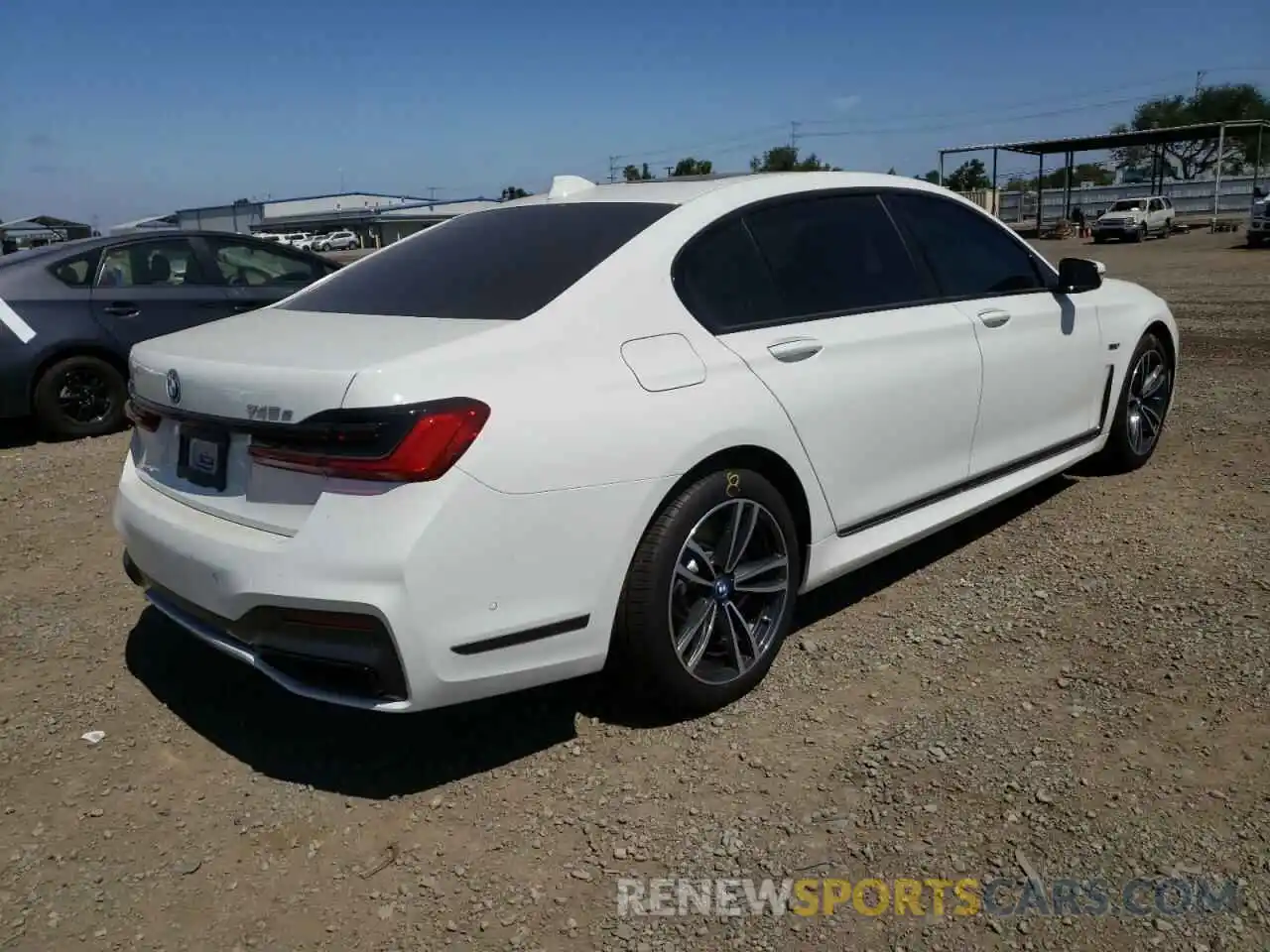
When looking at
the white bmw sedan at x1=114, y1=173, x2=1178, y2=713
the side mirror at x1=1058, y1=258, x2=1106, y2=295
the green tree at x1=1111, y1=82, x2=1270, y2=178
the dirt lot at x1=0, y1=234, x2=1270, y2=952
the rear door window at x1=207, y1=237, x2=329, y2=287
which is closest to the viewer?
the dirt lot at x1=0, y1=234, x2=1270, y2=952

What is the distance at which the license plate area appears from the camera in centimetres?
284

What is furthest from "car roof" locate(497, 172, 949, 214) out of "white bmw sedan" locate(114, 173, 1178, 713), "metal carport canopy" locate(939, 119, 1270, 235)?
"metal carport canopy" locate(939, 119, 1270, 235)

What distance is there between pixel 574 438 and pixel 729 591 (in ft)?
2.63

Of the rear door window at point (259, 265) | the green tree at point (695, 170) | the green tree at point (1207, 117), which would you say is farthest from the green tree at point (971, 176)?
the rear door window at point (259, 265)

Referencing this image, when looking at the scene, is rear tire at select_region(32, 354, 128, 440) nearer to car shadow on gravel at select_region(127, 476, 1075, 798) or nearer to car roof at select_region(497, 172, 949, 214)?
car shadow on gravel at select_region(127, 476, 1075, 798)

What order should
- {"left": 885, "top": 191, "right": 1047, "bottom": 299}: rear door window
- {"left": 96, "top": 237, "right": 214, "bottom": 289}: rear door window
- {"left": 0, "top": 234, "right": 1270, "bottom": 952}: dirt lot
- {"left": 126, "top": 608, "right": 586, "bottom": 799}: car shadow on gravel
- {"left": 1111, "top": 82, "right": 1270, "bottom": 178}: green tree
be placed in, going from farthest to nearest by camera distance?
{"left": 1111, "top": 82, "right": 1270, "bottom": 178}: green tree
{"left": 96, "top": 237, "right": 214, "bottom": 289}: rear door window
{"left": 885, "top": 191, "right": 1047, "bottom": 299}: rear door window
{"left": 126, "top": 608, "right": 586, "bottom": 799}: car shadow on gravel
{"left": 0, "top": 234, "right": 1270, "bottom": 952}: dirt lot

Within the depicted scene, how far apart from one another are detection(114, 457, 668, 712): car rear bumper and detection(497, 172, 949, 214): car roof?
1.24 metres

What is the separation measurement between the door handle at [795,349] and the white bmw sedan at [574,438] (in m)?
0.01

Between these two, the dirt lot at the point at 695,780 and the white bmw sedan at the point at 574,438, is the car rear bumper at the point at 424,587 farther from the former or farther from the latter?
the dirt lot at the point at 695,780

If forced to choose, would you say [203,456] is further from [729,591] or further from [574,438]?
[729,591]

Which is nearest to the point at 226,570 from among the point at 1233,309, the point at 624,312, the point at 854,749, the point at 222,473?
the point at 222,473

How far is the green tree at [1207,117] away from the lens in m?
67.3

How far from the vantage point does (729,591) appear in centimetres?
319

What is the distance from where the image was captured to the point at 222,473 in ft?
9.32
